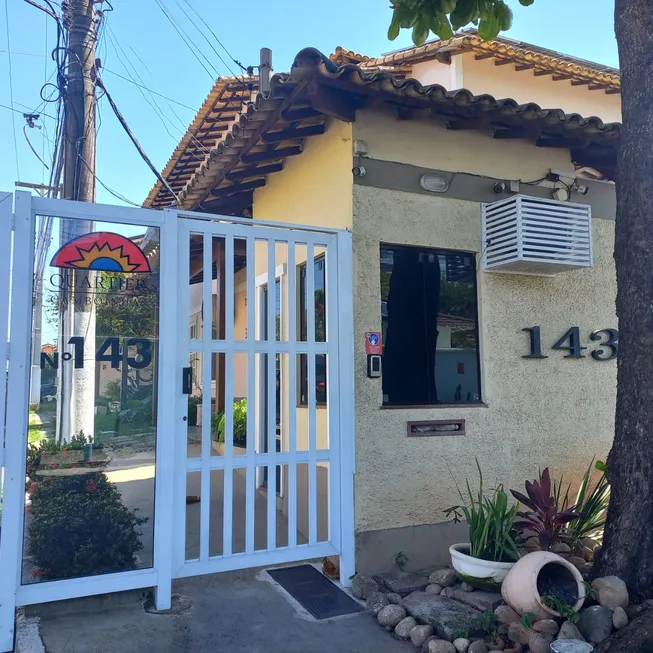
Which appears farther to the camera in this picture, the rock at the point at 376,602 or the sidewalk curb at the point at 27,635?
the rock at the point at 376,602

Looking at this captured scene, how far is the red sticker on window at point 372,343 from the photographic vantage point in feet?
16.6

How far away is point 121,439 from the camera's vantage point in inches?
168

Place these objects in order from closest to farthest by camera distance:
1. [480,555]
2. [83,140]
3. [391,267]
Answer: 1. [480,555]
2. [391,267]
3. [83,140]

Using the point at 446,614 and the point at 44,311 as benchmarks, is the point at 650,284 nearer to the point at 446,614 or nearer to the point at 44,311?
the point at 446,614

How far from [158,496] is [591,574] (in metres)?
3.17

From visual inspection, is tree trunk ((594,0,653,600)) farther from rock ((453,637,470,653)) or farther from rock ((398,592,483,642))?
rock ((453,637,470,653))

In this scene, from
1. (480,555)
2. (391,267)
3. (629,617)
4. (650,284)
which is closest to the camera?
(629,617)

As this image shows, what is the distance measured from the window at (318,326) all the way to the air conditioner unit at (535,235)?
161 centimetres

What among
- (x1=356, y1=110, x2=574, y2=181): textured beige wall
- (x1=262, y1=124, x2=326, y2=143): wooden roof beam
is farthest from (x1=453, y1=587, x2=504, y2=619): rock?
(x1=262, y1=124, x2=326, y2=143): wooden roof beam

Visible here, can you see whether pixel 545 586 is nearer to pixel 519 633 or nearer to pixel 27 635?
pixel 519 633

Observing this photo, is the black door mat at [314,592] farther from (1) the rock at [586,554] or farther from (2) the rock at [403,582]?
(1) the rock at [586,554]

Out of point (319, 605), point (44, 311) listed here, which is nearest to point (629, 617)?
point (319, 605)

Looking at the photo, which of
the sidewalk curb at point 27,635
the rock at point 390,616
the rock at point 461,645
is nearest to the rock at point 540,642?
the rock at point 461,645

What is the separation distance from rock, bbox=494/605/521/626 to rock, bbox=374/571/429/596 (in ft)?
2.80
